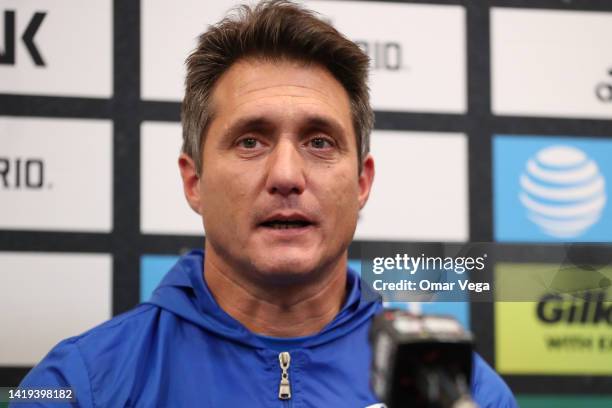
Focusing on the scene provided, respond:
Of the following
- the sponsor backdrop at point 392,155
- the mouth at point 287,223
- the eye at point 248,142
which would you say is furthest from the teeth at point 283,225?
the sponsor backdrop at point 392,155

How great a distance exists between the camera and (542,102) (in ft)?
5.25

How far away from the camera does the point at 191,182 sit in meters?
1.22

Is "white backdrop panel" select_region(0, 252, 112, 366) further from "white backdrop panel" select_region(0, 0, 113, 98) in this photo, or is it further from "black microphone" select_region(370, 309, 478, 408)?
"black microphone" select_region(370, 309, 478, 408)

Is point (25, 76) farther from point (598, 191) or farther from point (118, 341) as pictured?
point (598, 191)

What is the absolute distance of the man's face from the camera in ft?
3.50

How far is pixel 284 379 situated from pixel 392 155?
23.8 inches

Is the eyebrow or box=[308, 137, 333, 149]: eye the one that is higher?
the eyebrow

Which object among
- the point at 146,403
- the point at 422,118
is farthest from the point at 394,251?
the point at 146,403

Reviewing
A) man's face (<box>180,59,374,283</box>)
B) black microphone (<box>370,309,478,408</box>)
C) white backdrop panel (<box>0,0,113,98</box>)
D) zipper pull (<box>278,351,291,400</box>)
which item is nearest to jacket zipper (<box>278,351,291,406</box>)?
zipper pull (<box>278,351,291,400</box>)

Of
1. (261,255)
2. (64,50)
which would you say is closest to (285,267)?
(261,255)

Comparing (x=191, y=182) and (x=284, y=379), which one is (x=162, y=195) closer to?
(x=191, y=182)

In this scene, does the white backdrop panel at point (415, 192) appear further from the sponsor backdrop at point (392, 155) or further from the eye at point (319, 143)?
A: the eye at point (319, 143)

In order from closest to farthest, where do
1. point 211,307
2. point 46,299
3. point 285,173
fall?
point 285,173
point 211,307
point 46,299

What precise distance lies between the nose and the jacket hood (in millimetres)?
222
